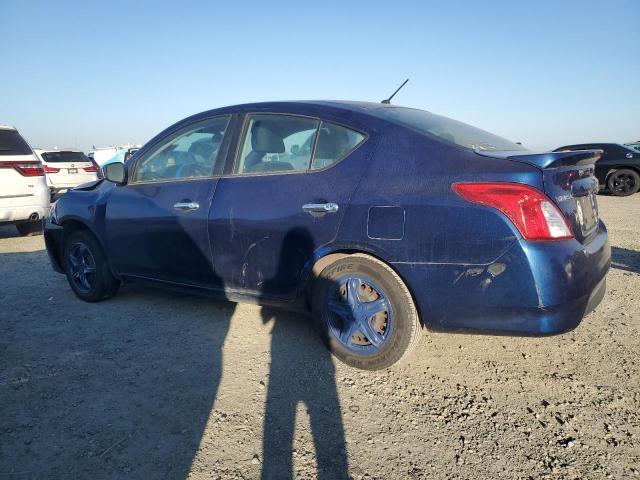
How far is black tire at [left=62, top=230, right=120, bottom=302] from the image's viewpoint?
387 centimetres

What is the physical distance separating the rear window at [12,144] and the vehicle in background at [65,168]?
15.3ft

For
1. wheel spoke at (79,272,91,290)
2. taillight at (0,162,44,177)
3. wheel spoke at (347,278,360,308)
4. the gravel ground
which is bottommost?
the gravel ground

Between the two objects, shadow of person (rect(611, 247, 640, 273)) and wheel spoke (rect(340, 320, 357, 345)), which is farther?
shadow of person (rect(611, 247, 640, 273))

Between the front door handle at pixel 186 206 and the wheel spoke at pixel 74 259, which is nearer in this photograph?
the front door handle at pixel 186 206

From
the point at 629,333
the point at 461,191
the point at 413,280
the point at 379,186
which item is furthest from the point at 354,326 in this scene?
the point at 629,333

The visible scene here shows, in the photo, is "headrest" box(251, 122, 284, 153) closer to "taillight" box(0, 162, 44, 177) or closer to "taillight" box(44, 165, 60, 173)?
"taillight" box(0, 162, 44, 177)

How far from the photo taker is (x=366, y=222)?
245 cm

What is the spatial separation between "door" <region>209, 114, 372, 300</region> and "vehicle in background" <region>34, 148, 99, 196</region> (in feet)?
33.3

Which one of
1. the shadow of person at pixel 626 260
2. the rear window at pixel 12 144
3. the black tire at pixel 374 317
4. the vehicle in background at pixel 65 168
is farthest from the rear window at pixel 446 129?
the vehicle in background at pixel 65 168

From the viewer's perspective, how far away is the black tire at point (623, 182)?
11.5 metres

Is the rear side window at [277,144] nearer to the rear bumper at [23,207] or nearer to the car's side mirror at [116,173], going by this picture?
the car's side mirror at [116,173]

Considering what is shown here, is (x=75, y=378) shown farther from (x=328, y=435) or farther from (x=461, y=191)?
(x=461, y=191)

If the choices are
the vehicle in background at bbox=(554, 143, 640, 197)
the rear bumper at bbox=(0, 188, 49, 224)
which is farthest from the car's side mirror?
the vehicle in background at bbox=(554, 143, 640, 197)

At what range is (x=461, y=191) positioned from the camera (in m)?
2.21
